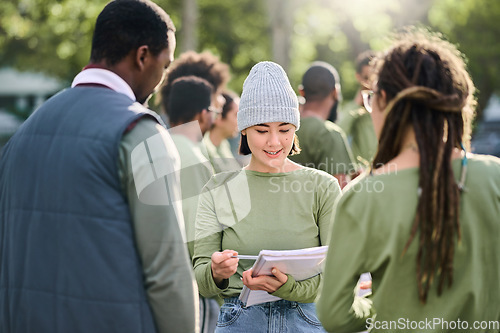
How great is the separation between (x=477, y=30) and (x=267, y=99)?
1101 inches

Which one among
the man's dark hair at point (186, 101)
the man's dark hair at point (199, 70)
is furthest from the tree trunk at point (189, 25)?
the man's dark hair at point (186, 101)

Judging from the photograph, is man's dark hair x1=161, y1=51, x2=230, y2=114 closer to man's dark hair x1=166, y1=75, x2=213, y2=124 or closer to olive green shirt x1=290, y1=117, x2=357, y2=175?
man's dark hair x1=166, y1=75, x2=213, y2=124

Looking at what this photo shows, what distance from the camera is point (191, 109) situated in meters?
4.88

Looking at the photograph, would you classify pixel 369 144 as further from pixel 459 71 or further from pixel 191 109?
pixel 459 71

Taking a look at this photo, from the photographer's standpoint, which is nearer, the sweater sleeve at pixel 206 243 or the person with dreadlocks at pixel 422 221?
the person with dreadlocks at pixel 422 221

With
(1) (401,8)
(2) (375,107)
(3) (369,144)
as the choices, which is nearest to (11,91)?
(1) (401,8)

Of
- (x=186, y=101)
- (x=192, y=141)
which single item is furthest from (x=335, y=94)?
(x=192, y=141)

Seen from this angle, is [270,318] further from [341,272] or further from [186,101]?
[186,101]

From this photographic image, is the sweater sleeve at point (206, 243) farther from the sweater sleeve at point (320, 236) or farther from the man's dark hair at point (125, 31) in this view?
the man's dark hair at point (125, 31)

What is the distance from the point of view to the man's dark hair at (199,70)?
5.79m

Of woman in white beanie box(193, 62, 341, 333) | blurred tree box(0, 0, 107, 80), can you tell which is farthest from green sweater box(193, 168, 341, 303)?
blurred tree box(0, 0, 107, 80)

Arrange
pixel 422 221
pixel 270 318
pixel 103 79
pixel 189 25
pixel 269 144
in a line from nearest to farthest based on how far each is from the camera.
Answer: pixel 422 221
pixel 103 79
pixel 270 318
pixel 269 144
pixel 189 25

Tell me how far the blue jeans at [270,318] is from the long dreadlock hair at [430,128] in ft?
3.17

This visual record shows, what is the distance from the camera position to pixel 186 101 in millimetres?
4879
